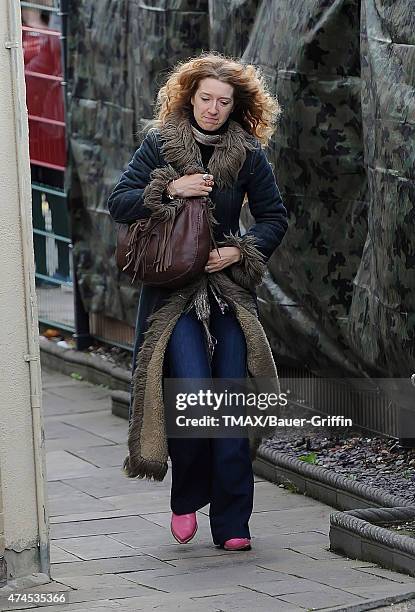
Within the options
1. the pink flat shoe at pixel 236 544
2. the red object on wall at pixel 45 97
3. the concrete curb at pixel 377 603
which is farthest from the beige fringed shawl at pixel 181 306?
the red object on wall at pixel 45 97

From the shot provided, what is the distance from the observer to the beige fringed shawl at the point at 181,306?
575 cm

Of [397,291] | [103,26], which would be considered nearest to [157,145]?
[397,291]

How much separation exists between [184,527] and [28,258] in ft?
4.36

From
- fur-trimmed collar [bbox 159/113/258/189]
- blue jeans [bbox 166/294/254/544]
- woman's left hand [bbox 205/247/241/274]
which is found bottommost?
blue jeans [bbox 166/294/254/544]

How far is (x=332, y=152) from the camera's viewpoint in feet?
22.6

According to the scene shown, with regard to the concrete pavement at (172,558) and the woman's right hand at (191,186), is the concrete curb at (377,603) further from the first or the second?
the woman's right hand at (191,186)

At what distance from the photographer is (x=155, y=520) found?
6.46 metres

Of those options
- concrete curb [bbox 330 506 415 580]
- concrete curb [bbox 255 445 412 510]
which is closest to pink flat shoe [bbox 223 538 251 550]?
concrete curb [bbox 330 506 415 580]

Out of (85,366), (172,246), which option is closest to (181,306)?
(172,246)

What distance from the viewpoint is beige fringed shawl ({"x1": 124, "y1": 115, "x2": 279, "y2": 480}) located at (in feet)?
18.9

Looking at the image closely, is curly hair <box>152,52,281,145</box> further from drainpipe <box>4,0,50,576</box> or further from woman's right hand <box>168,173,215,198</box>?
drainpipe <box>4,0,50,576</box>

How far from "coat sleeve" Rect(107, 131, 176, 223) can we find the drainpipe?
59 centimetres

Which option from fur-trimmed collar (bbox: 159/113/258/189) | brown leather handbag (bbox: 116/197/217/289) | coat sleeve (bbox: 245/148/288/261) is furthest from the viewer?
coat sleeve (bbox: 245/148/288/261)

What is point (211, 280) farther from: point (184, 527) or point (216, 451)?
point (184, 527)
